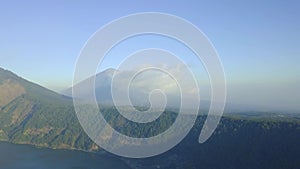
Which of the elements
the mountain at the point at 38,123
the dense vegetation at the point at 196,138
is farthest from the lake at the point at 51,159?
the mountain at the point at 38,123

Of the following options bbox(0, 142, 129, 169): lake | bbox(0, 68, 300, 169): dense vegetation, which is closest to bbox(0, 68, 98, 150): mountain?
bbox(0, 68, 300, 169): dense vegetation

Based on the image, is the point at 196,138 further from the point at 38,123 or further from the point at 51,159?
the point at 38,123

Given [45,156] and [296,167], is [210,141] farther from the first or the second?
[45,156]

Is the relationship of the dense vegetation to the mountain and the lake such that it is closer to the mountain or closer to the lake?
the mountain

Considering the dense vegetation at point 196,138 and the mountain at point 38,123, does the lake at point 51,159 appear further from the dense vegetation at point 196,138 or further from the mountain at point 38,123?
the mountain at point 38,123

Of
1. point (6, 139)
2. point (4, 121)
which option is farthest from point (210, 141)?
point (4, 121)

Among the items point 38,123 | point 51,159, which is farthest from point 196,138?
point 38,123

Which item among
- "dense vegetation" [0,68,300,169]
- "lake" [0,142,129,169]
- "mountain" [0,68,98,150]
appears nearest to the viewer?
"dense vegetation" [0,68,300,169]
